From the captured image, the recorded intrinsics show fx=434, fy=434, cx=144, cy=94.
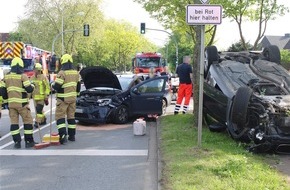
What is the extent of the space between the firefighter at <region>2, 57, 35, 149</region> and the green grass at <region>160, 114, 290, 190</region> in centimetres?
273

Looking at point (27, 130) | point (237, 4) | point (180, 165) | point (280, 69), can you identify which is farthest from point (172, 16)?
point (180, 165)

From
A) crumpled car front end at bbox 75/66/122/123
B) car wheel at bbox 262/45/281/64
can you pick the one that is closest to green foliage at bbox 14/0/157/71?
crumpled car front end at bbox 75/66/122/123

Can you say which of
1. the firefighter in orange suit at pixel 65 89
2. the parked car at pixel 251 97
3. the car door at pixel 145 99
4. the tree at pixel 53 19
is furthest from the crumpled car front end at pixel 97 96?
the tree at pixel 53 19

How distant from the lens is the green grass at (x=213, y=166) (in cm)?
547

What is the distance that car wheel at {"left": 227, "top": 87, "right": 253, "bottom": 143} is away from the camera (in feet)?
24.4

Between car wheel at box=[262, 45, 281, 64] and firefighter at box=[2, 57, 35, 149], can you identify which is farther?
car wheel at box=[262, 45, 281, 64]

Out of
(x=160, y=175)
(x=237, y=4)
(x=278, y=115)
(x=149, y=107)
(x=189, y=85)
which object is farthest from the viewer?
(x=237, y=4)

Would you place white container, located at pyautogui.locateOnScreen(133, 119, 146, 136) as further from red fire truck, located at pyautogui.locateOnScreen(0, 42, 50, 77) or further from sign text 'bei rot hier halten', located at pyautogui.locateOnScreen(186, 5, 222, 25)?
red fire truck, located at pyautogui.locateOnScreen(0, 42, 50, 77)

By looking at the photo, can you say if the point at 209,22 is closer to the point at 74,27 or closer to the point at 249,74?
the point at 249,74

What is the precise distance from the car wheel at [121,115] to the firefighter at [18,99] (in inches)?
139

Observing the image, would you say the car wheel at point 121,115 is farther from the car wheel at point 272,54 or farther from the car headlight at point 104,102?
the car wheel at point 272,54

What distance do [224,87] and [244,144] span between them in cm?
123

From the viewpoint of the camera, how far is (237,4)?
68.1 ft

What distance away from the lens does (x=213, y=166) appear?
250 inches
